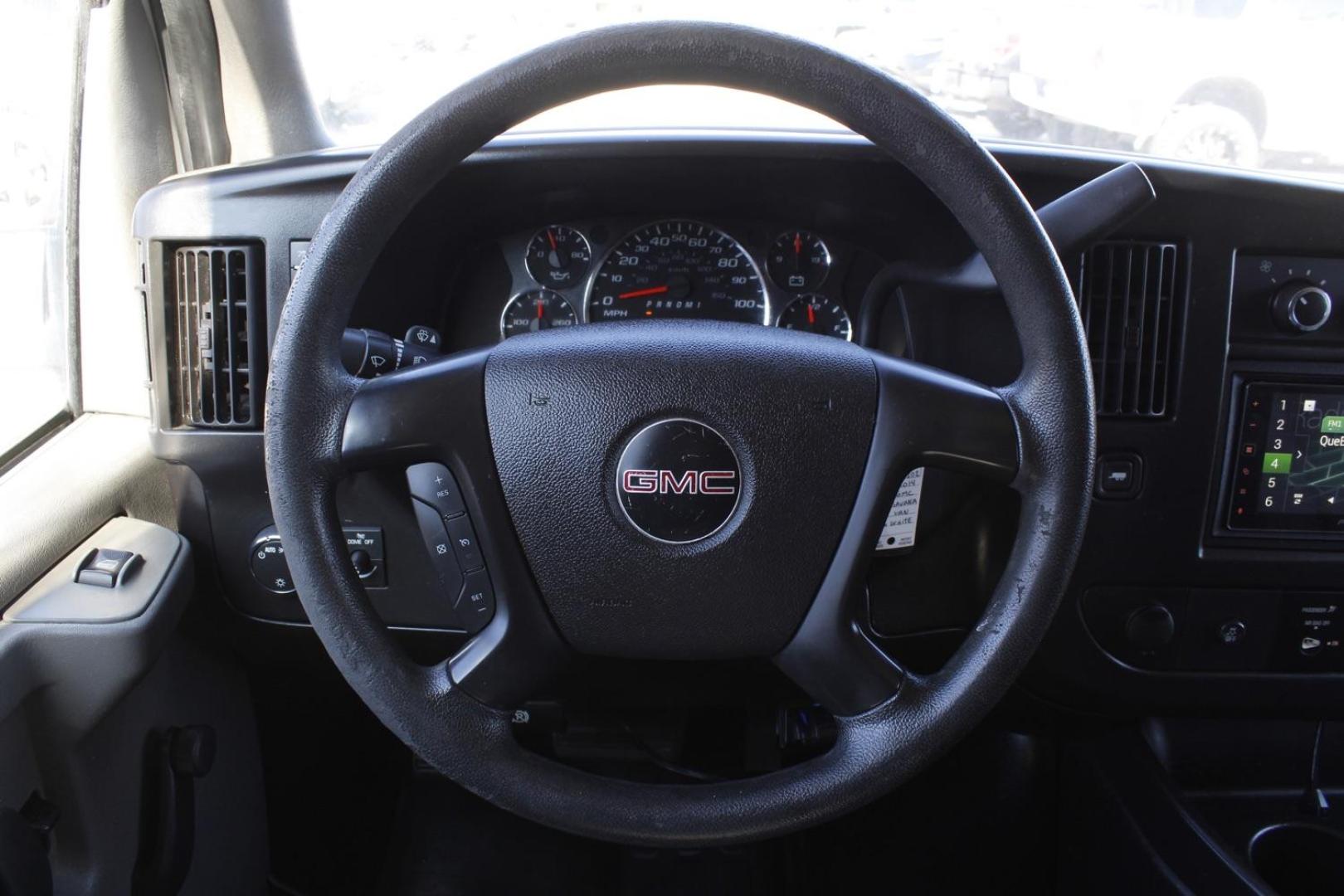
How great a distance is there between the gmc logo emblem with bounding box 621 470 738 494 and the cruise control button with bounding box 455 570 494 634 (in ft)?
0.71

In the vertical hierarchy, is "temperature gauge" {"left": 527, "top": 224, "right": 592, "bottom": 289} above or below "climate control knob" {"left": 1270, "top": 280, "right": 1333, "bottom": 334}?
below

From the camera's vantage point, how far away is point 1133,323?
1.23 m

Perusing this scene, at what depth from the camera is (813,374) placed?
0.89 metres

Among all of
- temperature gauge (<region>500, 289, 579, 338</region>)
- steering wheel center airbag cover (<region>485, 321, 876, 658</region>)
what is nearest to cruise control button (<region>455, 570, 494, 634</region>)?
steering wheel center airbag cover (<region>485, 321, 876, 658</region>)

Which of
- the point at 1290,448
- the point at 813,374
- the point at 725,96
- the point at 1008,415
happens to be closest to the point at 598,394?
the point at 813,374

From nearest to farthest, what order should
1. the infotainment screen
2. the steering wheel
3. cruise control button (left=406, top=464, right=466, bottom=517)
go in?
the steering wheel → cruise control button (left=406, top=464, right=466, bottom=517) → the infotainment screen

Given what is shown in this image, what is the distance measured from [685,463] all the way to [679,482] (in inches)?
0.7

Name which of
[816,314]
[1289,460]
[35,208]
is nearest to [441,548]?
[816,314]

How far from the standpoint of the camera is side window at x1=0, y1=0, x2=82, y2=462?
1300mm

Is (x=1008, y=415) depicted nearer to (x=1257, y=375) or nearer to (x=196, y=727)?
(x=1257, y=375)

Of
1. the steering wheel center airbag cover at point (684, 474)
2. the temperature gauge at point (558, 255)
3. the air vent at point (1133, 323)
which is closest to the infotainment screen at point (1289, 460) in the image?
the air vent at point (1133, 323)

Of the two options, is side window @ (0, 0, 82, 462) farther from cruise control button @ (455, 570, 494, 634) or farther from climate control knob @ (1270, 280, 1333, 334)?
climate control knob @ (1270, 280, 1333, 334)

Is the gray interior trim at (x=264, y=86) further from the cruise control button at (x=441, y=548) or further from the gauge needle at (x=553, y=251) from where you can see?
the cruise control button at (x=441, y=548)

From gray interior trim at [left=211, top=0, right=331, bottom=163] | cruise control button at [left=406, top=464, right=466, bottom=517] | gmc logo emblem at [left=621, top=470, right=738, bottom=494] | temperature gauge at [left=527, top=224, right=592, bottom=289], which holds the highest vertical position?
gray interior trim at [left=211, top=0, right=331, bottom=163]
